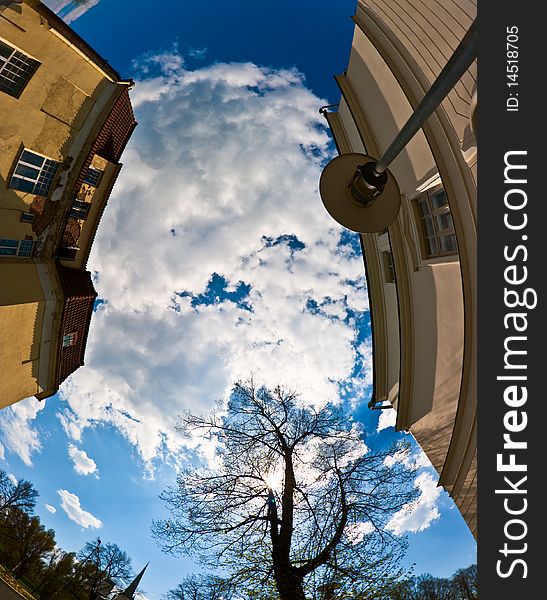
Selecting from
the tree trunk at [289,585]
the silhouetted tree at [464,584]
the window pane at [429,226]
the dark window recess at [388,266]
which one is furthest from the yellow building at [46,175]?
the silhouetted tree at [464,584]

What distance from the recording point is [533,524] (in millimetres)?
3297

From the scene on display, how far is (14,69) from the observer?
29.6ft

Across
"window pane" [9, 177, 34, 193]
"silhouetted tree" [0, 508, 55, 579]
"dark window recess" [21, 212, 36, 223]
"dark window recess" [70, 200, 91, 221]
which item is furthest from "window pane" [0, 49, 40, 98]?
"silhouetted tree" [0, 508, 55, 579]

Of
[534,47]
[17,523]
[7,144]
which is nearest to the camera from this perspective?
[534,47]

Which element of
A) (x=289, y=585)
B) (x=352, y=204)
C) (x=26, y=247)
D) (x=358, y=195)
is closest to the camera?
(x=358, y=195)

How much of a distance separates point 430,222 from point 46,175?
12955 millimetres

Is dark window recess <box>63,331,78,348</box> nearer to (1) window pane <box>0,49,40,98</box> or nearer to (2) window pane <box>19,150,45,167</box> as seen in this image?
(2) window pane <box>19,150,45,167</box>

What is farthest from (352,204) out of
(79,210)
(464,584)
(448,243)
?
(464,584)

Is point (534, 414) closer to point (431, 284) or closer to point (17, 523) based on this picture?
point (431, 284)

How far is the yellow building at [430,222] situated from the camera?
5.77m

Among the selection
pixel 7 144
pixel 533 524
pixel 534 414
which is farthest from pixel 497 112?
pixel 7 144

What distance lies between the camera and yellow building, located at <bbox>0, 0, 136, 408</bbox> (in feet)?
29.8

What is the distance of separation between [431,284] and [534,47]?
5.22 m

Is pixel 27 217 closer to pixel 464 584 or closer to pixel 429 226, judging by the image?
pixel 429 226
